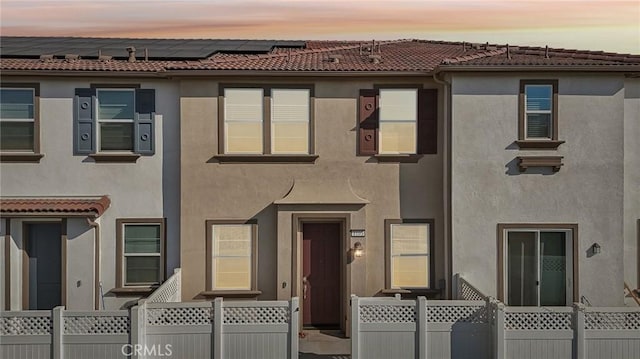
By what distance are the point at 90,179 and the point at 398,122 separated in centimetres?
A: 687

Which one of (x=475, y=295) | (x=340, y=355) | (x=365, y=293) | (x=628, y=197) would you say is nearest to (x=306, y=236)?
(x=365, y=293)

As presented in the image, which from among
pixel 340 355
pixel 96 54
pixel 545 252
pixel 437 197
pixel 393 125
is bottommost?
pixel 340 355

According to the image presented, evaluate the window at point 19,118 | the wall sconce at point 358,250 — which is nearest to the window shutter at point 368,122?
the wall sconce at point 358,250

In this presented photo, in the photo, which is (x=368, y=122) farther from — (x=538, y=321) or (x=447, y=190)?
(x=538, y=321)

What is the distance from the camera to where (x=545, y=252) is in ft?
50.4

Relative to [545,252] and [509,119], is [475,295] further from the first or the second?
[509,119]

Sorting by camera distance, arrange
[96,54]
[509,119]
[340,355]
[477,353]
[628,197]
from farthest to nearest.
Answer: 1. [96,54]
2. [628,197]
3. [509,119]
4. [340,355]
5. [477,353]

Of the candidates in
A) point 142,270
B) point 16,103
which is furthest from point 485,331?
point 16,103

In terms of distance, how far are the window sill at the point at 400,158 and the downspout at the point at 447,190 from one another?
2.09 ft

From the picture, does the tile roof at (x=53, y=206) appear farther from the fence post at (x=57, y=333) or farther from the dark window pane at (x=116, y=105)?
the fence post at (x=57, y=333)

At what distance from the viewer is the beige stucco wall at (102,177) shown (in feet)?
51.7

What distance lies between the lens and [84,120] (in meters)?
15.8

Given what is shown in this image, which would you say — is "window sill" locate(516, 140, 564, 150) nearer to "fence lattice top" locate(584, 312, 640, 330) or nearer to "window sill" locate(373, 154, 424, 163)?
"window sill" locate(373, 154, 424, 163)

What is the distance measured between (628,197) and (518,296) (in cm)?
354
